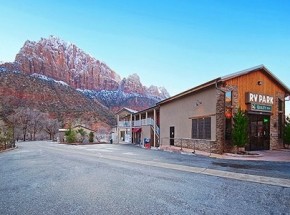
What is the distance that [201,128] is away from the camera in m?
18.9

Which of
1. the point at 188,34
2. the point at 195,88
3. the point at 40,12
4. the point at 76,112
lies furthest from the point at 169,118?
the point at 76,112

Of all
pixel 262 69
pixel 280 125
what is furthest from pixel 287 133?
pixel 262 69

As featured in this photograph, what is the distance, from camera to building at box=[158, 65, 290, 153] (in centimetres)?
1703

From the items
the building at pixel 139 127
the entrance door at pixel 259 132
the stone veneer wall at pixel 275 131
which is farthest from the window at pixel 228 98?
the building at pixel 139 127

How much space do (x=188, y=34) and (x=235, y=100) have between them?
9.67 metres

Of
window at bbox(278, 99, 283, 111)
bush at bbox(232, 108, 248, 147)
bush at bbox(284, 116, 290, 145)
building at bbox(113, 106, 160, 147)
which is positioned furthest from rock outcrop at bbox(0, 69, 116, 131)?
bush at bbox(232, 108, 248, 147)

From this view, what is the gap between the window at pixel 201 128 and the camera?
59.0 ft

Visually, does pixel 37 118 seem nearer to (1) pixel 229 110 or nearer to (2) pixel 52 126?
(2) pixel 52 126

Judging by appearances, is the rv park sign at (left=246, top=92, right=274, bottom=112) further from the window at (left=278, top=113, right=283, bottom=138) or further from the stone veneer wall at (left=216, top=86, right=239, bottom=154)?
the window at (left=278, top=113, right=283, bottom=138)

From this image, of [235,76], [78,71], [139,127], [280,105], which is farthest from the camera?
[78,71]

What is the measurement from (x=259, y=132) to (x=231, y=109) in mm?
4087

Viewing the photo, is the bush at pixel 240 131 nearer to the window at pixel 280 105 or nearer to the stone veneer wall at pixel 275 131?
the stone veneer wall at pixel 275 131

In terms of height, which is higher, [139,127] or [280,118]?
[280,118]

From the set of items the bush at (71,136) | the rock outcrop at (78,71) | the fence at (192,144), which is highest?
the rock outcrop at (78,71)
